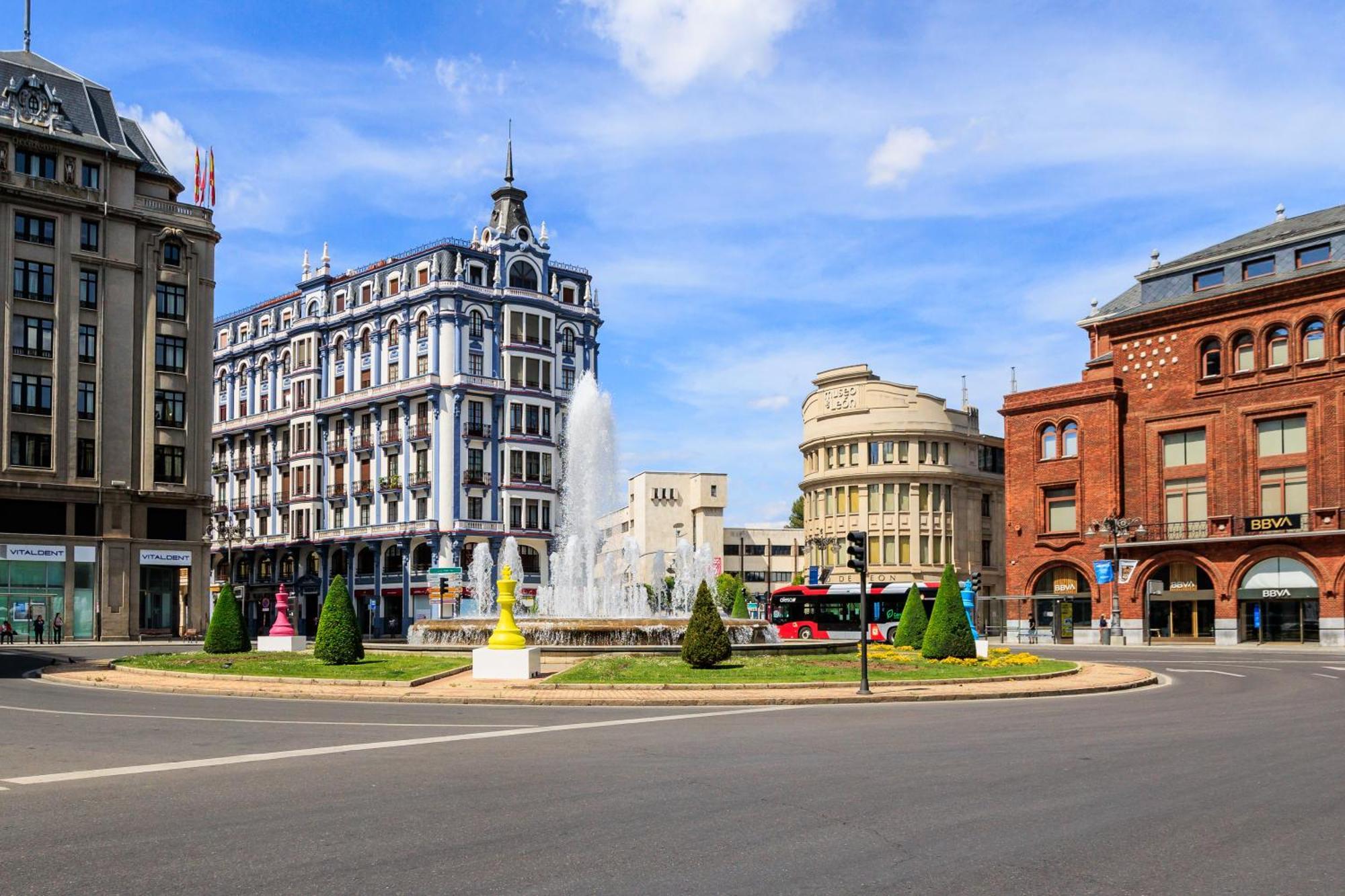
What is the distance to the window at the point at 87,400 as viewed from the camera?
55906 millimetres

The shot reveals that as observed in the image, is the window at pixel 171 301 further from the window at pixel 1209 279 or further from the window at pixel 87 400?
the window at pixel 1209 279

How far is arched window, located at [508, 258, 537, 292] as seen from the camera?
74188 millimetres

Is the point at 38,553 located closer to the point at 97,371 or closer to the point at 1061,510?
the point at 97,371

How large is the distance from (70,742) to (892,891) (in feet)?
37.2

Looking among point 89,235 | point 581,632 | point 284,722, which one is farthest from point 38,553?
point 284,722

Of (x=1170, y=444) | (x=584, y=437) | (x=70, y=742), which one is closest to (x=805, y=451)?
(x=1170, y=444)

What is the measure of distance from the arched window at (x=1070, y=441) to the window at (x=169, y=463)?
44620 millimetres

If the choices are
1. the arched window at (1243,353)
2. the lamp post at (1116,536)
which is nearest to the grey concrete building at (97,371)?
the lamp post at (1116,536)

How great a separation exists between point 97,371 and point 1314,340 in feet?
183

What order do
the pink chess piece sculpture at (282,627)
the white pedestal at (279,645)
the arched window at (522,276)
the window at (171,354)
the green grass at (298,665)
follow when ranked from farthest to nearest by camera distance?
1. the arched window at (522,276)
2. the window at (171,354)
3. the pink chess piece sculpture at (282,627)
4. the white pedestal at (279,645)
5. the green grass at (298,665)

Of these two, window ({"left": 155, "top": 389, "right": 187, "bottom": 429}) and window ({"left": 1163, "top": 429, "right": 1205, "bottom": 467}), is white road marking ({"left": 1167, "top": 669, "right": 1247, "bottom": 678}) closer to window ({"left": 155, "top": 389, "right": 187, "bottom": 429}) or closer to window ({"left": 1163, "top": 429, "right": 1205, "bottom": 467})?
window ({"left": 1163, "top": 429, "right": 1205, "bottom": 467})

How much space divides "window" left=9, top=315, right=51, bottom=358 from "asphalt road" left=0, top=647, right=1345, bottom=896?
1668 inches

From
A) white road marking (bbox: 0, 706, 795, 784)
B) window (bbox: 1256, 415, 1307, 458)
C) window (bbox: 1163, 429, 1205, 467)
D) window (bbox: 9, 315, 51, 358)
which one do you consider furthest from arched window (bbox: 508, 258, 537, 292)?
white road marking (bbox: 0, 706, 795, 784)

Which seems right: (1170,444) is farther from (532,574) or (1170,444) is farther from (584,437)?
(532,574)
